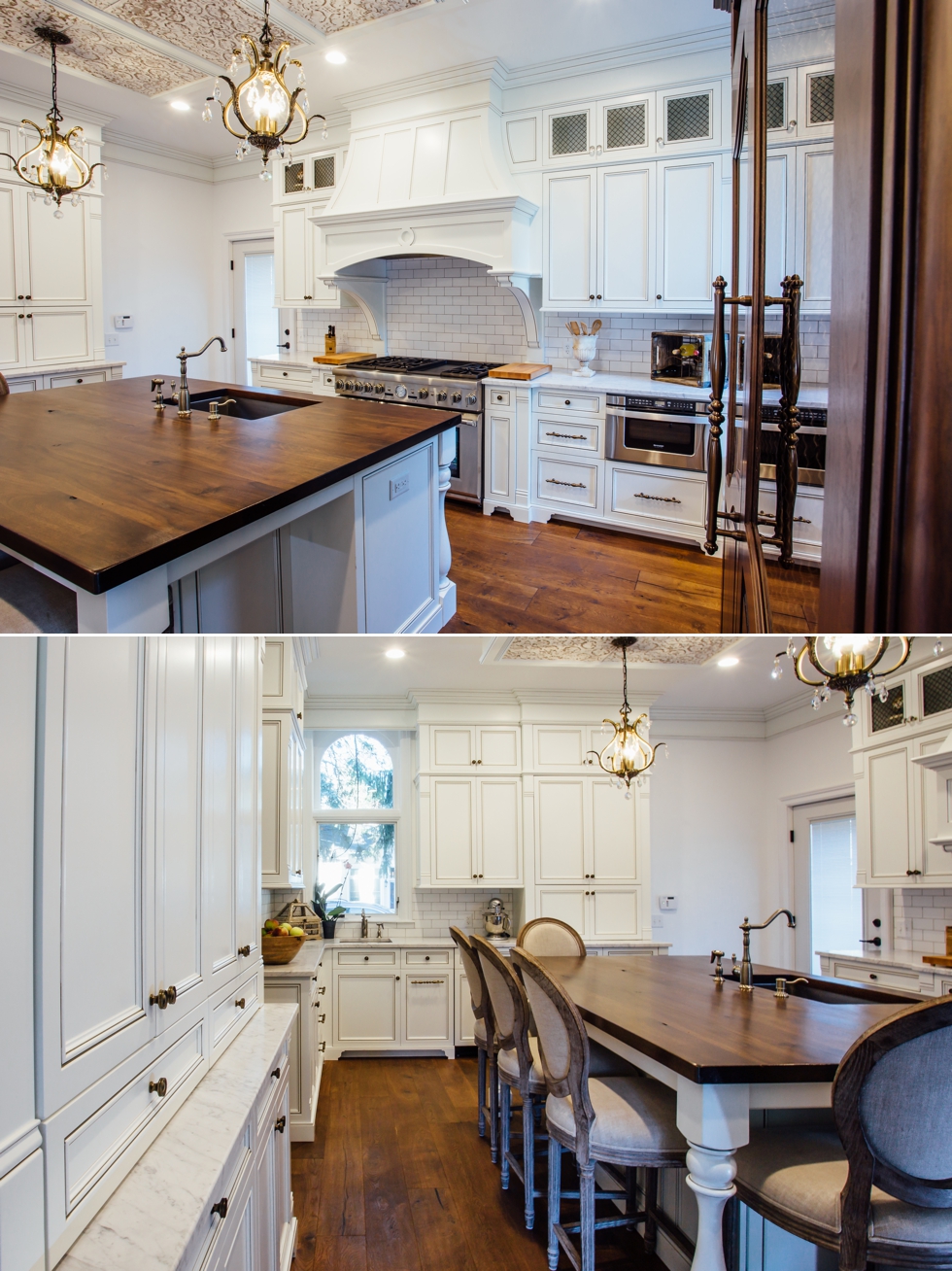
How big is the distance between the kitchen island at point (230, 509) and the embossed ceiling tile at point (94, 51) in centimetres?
225

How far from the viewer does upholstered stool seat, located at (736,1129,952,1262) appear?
140cm

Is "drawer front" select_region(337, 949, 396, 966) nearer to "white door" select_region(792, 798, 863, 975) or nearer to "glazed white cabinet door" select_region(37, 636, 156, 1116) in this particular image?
"white door" select_region(792, 798, 863, 975)

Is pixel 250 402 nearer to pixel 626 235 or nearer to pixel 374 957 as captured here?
pixel 626 235

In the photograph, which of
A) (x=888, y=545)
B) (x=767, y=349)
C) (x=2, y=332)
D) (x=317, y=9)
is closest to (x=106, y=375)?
(x=2, y=332)

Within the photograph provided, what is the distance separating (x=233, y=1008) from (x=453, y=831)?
3.04 m

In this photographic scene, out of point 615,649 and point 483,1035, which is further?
Answer: point 483,1035

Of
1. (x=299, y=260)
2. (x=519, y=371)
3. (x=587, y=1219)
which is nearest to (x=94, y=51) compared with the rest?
(x=299, y=260)

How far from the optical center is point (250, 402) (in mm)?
3523

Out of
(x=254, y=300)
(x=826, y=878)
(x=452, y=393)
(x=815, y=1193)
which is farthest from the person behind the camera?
(x=254, y=300)

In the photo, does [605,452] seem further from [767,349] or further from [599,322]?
[767,349]

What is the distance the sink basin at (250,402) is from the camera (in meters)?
3.43

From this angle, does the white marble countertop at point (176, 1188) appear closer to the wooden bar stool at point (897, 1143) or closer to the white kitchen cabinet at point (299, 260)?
the wooden bar stool at point (897, 1143)

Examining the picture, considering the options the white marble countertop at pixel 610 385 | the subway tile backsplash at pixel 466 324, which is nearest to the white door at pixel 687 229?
the subway tile backsplash at pixel 466 324

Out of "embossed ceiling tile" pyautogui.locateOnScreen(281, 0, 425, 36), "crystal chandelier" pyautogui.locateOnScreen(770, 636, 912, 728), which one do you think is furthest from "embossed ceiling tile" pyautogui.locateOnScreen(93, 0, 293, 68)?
"crystal chandelier" pyautogui.locateOnScreen(770, 636, 912, 728)
